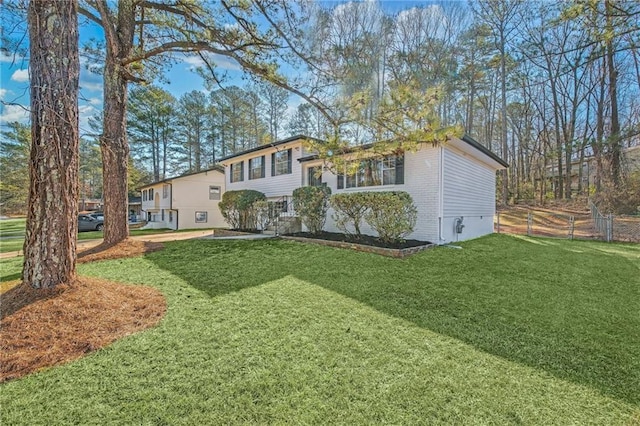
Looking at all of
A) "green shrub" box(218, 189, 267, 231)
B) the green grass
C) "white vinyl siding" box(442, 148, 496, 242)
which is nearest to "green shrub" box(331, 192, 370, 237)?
"white vinyl siding" box(442, 148, 496, 242)

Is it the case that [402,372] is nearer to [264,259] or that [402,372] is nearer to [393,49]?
[264,259]

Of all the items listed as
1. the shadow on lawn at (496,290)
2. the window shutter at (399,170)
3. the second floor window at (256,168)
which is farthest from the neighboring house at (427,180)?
the shadow on lawn at (496,290)

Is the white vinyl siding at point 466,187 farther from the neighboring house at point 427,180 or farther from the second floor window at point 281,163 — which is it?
the second floor window at point 281,163

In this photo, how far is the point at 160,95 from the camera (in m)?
8.82

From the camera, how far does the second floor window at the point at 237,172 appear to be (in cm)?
1674

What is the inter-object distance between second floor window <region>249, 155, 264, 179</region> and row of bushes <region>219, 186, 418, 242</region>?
210 cm

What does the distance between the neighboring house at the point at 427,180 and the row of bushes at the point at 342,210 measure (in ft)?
2.53

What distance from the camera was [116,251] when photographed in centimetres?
715

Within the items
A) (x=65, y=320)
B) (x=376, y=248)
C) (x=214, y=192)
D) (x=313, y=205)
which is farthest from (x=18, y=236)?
(x=376, y=248)

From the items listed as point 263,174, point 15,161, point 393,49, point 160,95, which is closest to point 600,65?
point 393,49

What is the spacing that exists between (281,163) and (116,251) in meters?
8.39

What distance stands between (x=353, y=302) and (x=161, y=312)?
261 centimetres

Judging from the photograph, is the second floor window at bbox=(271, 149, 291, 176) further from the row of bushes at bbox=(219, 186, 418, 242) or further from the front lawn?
the front lawn

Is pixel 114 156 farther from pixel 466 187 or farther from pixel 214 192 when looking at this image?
pixel 214 192
